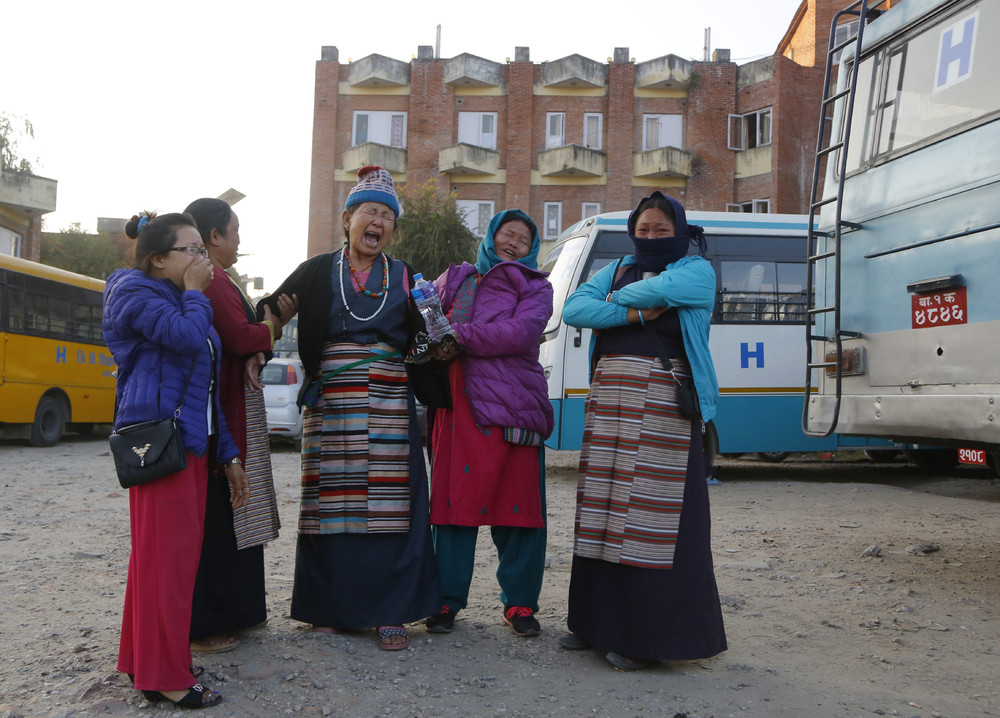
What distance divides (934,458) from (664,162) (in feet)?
62.3

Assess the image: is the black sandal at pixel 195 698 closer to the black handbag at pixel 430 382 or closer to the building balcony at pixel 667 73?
the black handbag at pixel 430 382

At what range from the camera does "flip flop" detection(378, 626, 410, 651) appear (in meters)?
3.52

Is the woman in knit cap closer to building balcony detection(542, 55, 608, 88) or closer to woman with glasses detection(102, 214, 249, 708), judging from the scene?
woman with glasses detection(102, 214, 249, 708)

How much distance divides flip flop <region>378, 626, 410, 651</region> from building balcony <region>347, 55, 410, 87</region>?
27947mm

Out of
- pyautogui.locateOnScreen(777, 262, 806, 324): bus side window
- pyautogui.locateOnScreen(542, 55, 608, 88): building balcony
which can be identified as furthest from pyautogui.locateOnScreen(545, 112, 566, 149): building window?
pyautogui.locateOnScreen(777, 262, 806, 324): bus side window

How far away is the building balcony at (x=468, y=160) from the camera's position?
28828mm

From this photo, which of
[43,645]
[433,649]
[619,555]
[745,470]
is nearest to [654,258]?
[619,555]

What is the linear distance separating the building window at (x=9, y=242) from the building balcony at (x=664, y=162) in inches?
781

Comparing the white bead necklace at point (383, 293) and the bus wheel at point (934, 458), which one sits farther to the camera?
the bus wheel at point (934, 458)

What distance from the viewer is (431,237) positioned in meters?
25.2

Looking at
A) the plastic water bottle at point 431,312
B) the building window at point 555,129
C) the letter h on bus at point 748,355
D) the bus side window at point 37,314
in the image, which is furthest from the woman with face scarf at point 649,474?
the building window at point 555,129

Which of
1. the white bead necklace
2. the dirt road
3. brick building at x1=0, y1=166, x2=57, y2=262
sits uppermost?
brick building at x1=0, y1=166, x2=57, y2=262

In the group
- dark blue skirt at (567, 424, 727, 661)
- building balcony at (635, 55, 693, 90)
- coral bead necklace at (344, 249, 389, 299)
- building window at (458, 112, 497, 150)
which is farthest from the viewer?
building window at (458, 112, 497, 150)

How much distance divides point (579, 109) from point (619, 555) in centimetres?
2792
